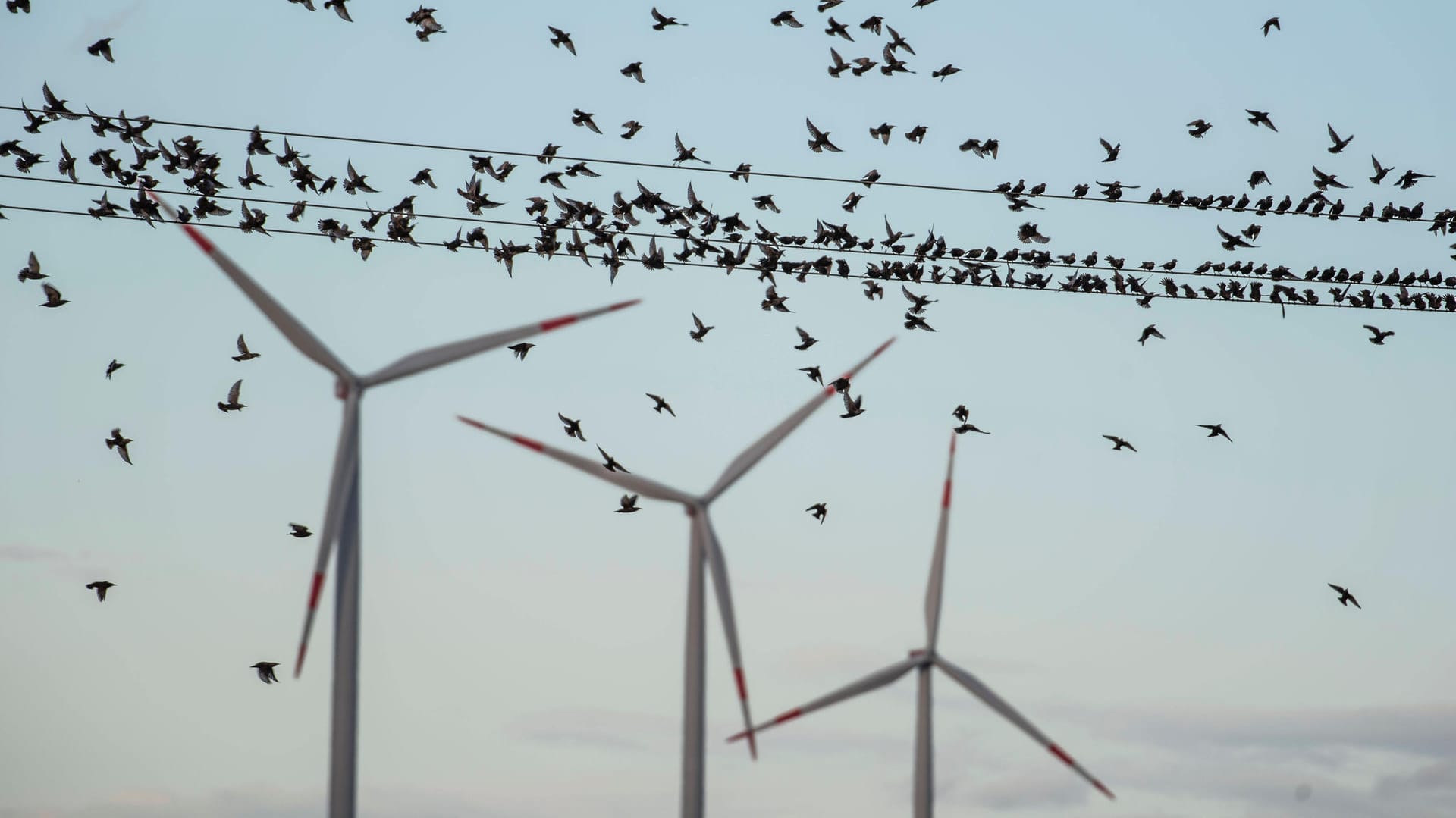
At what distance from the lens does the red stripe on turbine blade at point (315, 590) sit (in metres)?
43.8

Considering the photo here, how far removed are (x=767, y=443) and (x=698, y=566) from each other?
350cm

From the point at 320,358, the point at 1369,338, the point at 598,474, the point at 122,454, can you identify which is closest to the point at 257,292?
the point at 320,358

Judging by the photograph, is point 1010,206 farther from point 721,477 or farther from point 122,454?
point 122,454

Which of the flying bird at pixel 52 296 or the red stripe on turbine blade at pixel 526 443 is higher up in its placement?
the flying bird at pixel 52 296

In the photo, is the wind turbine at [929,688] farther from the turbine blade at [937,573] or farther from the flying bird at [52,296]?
the flying bird at [52,296]

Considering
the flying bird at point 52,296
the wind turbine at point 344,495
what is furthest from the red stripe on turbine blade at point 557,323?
the flying bird at point 52,296

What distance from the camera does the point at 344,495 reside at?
46.6 m

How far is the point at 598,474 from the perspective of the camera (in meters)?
50.9

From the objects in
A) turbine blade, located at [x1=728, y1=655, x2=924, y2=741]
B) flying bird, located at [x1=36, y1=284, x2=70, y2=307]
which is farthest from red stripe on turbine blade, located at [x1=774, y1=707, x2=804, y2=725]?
flying bird, located at [x1=36, y1=284, x2=70, y2=307]

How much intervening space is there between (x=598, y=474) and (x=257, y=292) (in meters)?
8.13

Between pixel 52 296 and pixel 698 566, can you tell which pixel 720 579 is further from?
pixel 52 296

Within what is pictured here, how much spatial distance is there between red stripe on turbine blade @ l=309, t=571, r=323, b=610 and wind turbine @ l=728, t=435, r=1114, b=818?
12.6m

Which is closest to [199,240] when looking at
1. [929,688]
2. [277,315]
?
[277,315]

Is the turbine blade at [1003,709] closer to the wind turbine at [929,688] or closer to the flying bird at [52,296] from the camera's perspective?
the wind turbine at [929,688]
